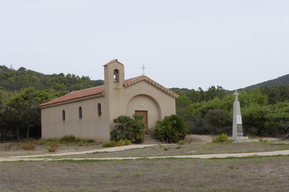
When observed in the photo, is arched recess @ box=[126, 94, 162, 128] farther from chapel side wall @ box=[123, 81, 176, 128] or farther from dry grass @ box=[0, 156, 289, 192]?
dry grass @ box=[0, 156, 289, 192]

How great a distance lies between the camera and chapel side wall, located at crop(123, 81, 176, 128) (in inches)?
939

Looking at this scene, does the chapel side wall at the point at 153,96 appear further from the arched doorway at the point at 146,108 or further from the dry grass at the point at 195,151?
the dry grass at the point at 195,151

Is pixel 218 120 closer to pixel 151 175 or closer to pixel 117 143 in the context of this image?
pixel 117 143

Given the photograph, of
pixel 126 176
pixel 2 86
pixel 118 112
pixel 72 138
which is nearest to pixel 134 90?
pixel 118 112

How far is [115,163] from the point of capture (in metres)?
11.4

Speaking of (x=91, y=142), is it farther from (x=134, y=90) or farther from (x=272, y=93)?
(x=272, y=93)

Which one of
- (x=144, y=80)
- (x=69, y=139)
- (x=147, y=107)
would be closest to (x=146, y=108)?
(x=147, y=107)

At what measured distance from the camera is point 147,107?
25250mm

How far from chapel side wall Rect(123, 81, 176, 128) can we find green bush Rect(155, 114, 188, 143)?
123 cm

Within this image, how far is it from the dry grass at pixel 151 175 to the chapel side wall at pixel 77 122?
11.8 m

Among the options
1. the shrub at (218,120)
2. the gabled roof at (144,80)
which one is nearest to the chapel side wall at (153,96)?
the gabled roof at (144,80)

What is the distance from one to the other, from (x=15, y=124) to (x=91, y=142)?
11072 millimetres

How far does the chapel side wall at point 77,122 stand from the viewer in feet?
76.5

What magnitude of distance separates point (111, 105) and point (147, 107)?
380 cm
